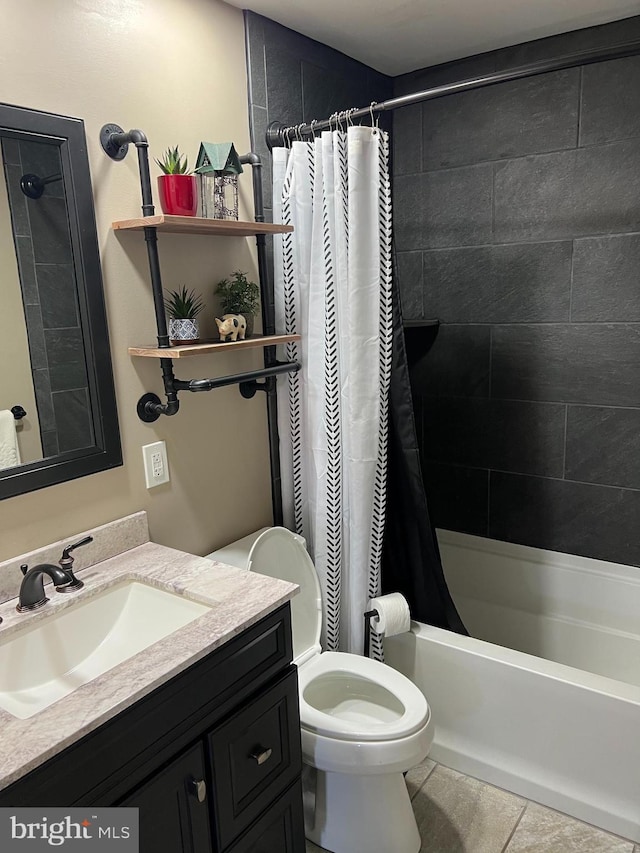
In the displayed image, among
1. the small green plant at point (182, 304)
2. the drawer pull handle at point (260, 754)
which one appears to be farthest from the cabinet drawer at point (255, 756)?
the small green plant at point (182, 304)

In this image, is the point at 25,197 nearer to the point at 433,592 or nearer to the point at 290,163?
the point at 290,163

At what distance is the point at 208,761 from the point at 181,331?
1057 mm

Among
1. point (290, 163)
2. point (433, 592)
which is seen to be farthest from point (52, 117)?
point (433, 592)

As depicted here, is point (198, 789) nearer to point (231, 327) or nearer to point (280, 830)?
point (280, 830)

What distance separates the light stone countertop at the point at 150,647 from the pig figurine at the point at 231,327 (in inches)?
25.0

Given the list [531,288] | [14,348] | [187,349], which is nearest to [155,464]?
[187,349]

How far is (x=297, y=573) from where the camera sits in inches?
83.0

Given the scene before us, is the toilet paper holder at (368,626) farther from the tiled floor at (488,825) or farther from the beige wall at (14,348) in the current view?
the beige wall at (14,348)

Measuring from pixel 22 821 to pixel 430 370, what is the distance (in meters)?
2.28

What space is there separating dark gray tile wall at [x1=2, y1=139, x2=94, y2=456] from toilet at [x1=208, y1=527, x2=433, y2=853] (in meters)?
0.65

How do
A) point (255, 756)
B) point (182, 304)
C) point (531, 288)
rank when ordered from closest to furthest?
point (255, 756) → point (182, 304) → point (531, 288)

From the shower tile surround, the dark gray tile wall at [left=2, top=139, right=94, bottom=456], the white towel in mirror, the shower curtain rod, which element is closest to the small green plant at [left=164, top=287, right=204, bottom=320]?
the dark gray tile wall at [left=2, top=139, right=94, bottom=456]

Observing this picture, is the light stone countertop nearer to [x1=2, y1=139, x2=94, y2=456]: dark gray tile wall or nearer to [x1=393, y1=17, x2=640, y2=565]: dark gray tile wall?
[x1=2, y1=139, x2=94, y2=456]: dark gray tile wall

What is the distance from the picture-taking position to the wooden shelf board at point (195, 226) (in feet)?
5.14
